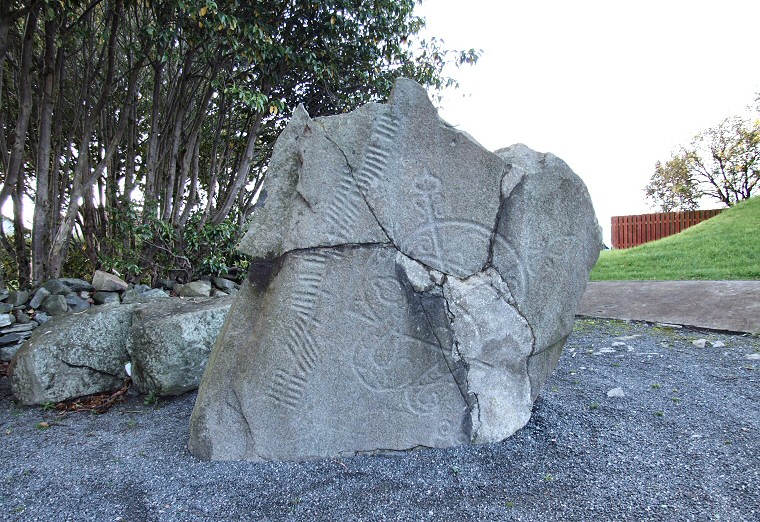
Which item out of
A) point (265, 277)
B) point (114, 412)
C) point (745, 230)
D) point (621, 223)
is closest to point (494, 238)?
point (265, 277)

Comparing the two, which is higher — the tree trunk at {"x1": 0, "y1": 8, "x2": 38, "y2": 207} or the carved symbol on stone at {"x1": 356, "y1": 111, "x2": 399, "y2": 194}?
the tree trunk at {"x1": 0, "y1": 8, "x2": 38, "y2": 207}

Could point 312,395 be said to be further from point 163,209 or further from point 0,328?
point 163,209

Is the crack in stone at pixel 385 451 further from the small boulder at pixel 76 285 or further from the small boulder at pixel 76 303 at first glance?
the small boulder at pixel 76 285

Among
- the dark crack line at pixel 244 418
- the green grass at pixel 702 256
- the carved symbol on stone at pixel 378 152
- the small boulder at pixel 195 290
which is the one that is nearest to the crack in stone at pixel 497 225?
the carved symbol on stone at pixel 378 152

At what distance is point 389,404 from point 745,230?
36.9 ft

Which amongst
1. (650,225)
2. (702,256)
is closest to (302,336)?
(702,256)

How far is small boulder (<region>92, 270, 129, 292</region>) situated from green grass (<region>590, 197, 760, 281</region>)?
807cm

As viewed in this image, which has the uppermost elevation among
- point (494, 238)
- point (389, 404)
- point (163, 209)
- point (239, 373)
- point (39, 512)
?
point (163, 209)

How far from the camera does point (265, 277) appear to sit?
2553 millimetres

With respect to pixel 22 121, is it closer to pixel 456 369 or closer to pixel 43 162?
pixel 43 162

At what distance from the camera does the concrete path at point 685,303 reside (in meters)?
5.37

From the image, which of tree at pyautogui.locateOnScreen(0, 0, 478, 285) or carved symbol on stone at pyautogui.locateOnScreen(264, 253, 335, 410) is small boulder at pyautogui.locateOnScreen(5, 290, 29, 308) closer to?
tree at pyautogui.locateOnScreen(0, 0, 478, 285)

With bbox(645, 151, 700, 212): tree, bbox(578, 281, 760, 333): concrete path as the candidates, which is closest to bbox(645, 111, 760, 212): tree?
bbox(645, 151, 700, 212): tree

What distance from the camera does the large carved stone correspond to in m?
2.51
